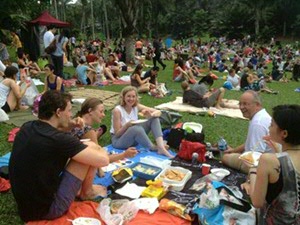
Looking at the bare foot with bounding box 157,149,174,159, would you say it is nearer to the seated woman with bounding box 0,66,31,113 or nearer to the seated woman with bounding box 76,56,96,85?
the seated woman with bounding box 0,66,31,113

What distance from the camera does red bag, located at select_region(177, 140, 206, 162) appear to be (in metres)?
4.89

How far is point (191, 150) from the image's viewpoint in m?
4.93

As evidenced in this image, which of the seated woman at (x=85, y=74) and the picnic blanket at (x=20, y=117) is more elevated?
the seated woman at (x=85, y=74)

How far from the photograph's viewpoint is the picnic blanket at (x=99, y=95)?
29.3ft

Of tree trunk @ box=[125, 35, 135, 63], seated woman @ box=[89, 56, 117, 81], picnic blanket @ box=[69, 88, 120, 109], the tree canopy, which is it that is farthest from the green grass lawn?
the tree canopy

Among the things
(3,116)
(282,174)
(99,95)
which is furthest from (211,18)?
(282,174)

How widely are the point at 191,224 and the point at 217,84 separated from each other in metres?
11.0

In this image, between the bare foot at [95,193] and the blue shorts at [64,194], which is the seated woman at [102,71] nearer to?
the bare foot at [95,193]

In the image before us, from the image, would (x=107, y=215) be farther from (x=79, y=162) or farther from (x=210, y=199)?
(x=210, y=199)

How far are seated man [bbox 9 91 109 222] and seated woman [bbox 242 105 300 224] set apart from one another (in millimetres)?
1439

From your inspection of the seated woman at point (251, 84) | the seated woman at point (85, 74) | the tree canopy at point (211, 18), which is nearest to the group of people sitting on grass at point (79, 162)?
the seated woman at point (85, 74)

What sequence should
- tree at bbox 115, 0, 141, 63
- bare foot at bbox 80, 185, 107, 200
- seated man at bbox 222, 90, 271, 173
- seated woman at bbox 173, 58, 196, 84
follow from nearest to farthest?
bare foot at bbox 80, 185, 107, 200, seated man at bbox 222, 90, 271, 173, seated woman at bbox 173, 58, 196, 84, tree at bbox 115, 0, 141, 63

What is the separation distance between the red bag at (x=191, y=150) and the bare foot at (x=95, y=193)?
5.10 feet

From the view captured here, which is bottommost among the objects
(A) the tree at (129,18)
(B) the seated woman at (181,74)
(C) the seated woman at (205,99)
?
(C) the seated woman at (205,99)
